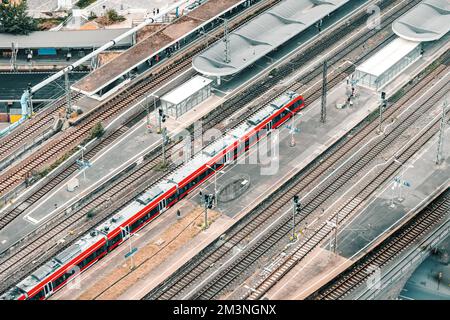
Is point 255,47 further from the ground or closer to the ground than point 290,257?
further from the ground

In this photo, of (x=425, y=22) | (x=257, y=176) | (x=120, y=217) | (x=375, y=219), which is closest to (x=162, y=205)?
(x=120, y=217)

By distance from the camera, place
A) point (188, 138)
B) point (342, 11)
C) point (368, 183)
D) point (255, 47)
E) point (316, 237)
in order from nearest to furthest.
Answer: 1. point (316, 237)
2. point (368, 183)
3. point (188, 138)
4. point (255, 47)
5. point (342, 11)

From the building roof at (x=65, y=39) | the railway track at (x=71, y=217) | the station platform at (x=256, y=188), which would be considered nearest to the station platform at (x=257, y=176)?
the station platform at (x=256, y=188)

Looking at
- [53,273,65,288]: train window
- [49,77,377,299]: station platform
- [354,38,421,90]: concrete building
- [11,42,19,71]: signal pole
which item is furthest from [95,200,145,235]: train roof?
[11,42,19,71]: signal pole

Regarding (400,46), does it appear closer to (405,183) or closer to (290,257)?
(405,183)

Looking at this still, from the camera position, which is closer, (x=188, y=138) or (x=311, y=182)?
(x=311, y=182)
